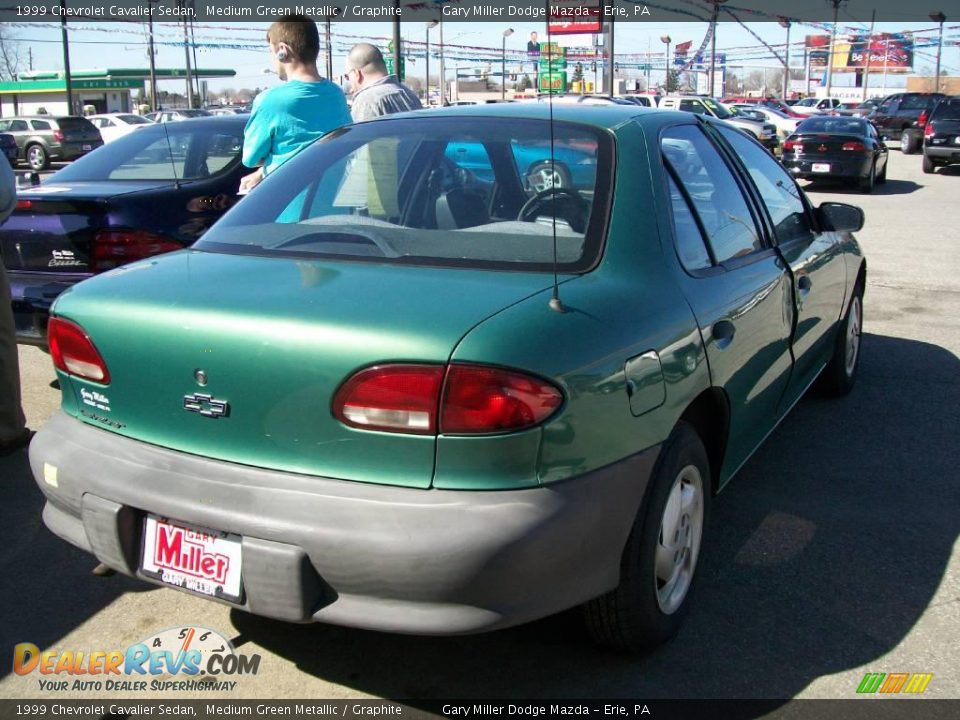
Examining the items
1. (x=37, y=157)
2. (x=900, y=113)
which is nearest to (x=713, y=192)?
(x=37, y=157)

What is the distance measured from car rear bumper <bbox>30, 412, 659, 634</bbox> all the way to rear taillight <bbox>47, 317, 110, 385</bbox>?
0.35 metres

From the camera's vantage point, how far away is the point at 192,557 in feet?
7.64

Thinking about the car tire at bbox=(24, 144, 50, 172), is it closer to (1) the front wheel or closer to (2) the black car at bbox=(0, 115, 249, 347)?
(1) the front wheel

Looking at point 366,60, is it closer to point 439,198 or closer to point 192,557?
point 439,198

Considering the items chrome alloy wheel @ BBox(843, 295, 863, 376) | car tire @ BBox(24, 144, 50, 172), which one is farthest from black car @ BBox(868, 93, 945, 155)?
chrome alloy wheel @ BBox(843, 295, 863, 376)

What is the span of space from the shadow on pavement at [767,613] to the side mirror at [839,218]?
40.8 inches

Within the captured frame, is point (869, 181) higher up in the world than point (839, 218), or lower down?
lower down

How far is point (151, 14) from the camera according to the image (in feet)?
140

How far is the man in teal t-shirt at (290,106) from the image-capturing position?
4.92m

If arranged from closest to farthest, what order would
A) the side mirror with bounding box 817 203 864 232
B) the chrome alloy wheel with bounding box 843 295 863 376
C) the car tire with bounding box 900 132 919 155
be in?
1. the side mirror with bounding box 817 203 864 232
2. the chrome alloy wheel with bounding box 843 295 863 376
3. the car tire with bounding box 900 132 919 155

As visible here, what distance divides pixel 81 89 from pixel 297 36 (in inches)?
2551

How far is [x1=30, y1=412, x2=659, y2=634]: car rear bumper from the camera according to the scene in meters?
2.10

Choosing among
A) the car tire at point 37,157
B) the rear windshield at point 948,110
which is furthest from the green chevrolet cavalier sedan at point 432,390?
the car tire at point 37,157

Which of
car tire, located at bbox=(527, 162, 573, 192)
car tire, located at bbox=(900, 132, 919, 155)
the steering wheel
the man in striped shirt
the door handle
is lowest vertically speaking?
car tire, located at bbox=(900, 132, 919, 155)
